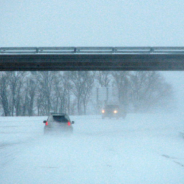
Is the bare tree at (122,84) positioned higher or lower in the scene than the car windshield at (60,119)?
higher

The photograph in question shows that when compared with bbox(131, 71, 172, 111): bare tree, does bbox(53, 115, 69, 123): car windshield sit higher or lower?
lower

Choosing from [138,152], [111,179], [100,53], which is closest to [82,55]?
[100,53]

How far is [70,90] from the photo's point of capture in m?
71.9

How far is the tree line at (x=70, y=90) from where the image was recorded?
70688 mm

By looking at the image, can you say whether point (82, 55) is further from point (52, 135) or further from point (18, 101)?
point (18, 101)

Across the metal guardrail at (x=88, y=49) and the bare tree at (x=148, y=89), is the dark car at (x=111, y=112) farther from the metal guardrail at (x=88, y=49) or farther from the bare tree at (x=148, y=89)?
the bare tree at (x=148, y=89)

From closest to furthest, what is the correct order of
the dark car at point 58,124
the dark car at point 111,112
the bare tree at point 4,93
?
the dark car at point 58,124 → the dark car at point 111,112 → the bare tree at point 4,93

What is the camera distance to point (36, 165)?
398 inches

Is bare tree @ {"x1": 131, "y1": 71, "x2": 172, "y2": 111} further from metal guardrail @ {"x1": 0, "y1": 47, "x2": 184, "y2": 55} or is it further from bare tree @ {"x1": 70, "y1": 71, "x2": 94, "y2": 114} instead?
metal guardrail @ {"x1": 0, "y1": 47, "x2": 184, "y2": 55}

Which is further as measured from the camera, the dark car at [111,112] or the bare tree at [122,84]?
the bare tree at [122,84]

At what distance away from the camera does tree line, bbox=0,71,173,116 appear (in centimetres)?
7069

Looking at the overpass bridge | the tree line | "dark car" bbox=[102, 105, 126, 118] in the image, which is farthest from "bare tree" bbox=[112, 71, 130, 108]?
the overpass bridge

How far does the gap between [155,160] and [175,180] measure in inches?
131

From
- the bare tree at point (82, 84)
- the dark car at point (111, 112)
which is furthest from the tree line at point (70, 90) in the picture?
the dark car at point (111, 112)
